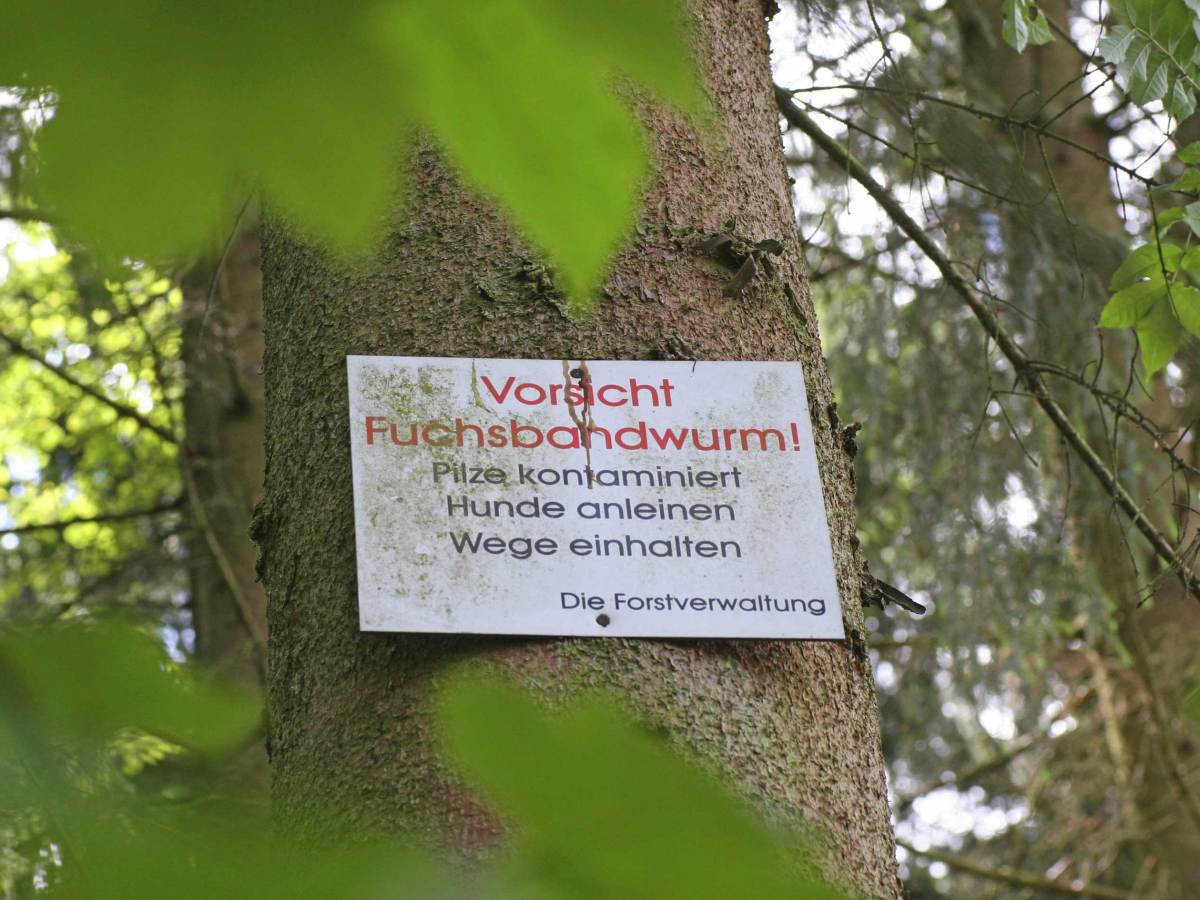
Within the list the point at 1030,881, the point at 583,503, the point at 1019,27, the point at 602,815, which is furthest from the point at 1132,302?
the point at 1030,881

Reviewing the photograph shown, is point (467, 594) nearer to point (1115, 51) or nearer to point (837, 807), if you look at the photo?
point (837, 807)

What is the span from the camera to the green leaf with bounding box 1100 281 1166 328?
1.65 m

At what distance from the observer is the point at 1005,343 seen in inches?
72.6

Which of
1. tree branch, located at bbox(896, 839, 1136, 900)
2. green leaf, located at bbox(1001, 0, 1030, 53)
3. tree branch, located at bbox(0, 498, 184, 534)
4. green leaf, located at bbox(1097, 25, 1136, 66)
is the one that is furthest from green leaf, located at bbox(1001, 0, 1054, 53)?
tree branch, located at bbox(896, 839, 1136, 900)

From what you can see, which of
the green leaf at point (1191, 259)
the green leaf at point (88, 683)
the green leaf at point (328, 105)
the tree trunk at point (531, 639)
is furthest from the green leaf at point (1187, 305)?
the green leaf at point (88, 683)

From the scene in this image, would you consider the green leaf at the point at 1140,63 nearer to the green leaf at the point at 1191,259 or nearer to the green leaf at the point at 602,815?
the green leaf at the point at 1191,259

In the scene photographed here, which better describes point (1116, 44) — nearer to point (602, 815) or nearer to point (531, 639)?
point (531, 639)

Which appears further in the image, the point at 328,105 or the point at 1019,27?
the point at 1019,27

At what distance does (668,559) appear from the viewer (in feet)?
3.38

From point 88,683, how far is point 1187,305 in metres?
1.42

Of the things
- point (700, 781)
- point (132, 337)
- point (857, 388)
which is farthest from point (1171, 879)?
point (700, 781)

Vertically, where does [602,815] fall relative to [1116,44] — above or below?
below

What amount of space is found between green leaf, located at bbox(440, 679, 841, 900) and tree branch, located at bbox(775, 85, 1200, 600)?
1.36 meters

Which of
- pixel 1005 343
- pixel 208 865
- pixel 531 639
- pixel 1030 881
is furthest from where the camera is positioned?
pixel 1030 881
